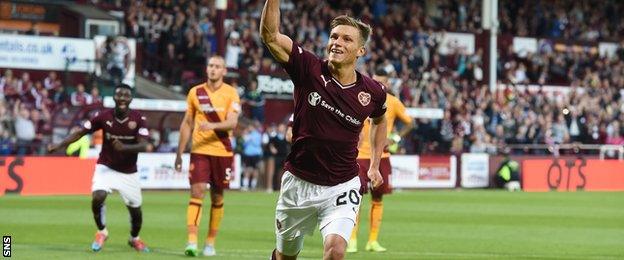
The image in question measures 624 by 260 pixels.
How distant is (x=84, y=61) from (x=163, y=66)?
13.0 feet

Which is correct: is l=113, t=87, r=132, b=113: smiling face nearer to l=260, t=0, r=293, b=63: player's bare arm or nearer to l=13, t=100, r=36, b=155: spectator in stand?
l=260, t=0, r=293, b=63: player's bare arm

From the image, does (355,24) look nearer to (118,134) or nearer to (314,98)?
(314,98)

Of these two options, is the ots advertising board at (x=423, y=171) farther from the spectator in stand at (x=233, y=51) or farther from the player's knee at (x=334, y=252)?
the player's knee at (x=334, y=252)

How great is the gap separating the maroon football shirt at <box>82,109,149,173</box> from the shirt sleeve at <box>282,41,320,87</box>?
6402 millimetres

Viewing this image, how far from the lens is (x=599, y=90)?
47.4 m

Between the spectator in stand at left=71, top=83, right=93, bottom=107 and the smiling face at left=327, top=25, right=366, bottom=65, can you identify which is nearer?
the smiling face at left=327, top=25, right=366, bottom=65

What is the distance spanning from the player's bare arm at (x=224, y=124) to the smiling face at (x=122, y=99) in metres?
1.04

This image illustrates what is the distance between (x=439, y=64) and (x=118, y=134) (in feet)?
102

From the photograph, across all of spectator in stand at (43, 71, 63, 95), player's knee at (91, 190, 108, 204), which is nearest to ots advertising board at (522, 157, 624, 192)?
spectator in stand at (43, 71, 63, 95)

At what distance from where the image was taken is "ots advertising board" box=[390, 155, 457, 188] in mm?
36562

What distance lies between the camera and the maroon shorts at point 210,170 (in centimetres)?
1560

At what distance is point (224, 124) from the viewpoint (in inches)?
614

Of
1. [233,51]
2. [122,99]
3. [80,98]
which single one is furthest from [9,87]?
[122,99]

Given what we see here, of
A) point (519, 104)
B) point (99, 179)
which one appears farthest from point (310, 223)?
point (519, 104)
